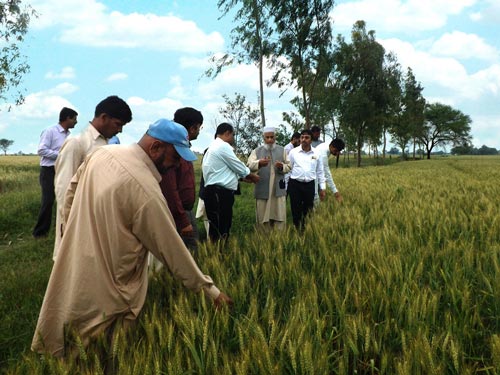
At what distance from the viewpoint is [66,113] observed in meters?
6.64

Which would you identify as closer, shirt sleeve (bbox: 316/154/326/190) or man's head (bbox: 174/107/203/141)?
man's head (bbox: 174/107/203/141)

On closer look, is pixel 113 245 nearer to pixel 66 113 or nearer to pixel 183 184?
pixel 183 184

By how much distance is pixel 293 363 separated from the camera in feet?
5.06

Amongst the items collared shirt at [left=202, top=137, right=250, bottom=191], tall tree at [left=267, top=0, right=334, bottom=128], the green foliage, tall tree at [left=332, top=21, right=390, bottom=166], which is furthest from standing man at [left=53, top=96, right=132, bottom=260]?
tall tree at [left=332, top=21, right=390, bottom=166]

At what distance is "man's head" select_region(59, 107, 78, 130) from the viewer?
664 cm

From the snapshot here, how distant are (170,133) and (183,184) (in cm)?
217

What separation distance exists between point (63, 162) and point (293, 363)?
10.4ft

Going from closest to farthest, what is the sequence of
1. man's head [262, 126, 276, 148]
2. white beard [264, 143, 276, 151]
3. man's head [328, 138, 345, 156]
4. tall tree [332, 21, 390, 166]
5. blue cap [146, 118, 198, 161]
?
blue cap [146, 118, 198, 161] < man's head [262, 126, 276, 148] < white beard [264, 143, 276, 151] < man's head [328, 138, 345, 156] < tall tree [332, 21, 390, 166]

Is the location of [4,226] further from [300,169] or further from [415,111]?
[415,111]

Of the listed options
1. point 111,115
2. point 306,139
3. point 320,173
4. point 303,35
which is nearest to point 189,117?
point 111,115

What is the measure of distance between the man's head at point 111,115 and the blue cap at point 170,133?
1608 millimetres

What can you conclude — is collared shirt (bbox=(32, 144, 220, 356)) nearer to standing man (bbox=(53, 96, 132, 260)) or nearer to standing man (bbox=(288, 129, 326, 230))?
standing man (bbox=(53, 96, 132, 260))

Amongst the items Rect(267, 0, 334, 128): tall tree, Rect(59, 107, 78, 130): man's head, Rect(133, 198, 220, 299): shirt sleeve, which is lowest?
Rect(133, 198, 220, 299): shirt sleeve

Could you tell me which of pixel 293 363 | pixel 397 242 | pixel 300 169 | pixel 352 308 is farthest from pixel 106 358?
pixel 300 169
